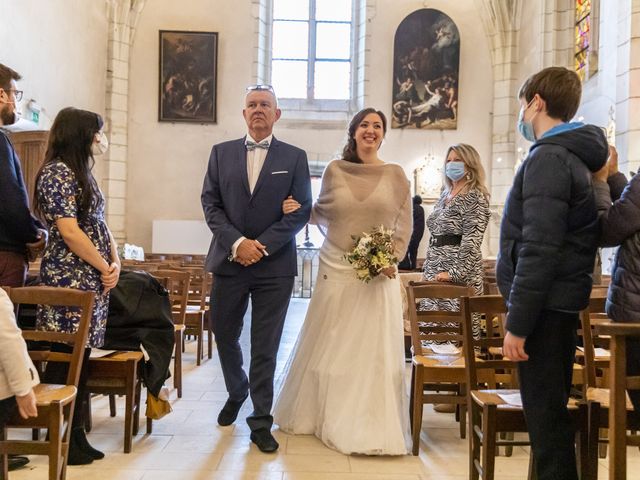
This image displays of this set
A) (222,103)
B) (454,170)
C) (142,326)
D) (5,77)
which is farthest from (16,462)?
(222,103)

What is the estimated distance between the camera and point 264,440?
3.31 m

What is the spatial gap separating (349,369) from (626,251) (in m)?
1.70

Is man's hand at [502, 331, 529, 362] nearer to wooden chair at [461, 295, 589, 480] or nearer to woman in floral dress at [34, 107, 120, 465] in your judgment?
wooden chair at [461, 295, 589, 480]

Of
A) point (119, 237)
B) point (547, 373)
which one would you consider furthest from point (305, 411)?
point (119, 237)

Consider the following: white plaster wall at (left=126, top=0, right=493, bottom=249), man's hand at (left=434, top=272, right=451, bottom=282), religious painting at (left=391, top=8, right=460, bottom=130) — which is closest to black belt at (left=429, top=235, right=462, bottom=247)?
man's hand at (left=434, top=272, right=451, bottom=282)

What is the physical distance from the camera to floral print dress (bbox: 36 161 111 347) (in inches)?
117

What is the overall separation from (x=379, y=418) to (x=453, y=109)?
1230cm

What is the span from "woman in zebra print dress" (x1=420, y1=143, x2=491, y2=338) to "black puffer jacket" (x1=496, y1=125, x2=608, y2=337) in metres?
2.08

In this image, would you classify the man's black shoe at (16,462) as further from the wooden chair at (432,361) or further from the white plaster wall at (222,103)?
the white plaster wall at (222,103)

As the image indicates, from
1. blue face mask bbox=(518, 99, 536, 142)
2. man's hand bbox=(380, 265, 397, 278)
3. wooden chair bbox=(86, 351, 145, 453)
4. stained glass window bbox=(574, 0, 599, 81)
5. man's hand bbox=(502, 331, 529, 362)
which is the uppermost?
stained glass window bbox=(574, 0, 599, 81)

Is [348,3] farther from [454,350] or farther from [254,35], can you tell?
[454,350]

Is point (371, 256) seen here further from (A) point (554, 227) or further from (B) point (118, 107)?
(B) point (118, 107)

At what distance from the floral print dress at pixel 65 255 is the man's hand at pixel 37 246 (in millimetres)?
224

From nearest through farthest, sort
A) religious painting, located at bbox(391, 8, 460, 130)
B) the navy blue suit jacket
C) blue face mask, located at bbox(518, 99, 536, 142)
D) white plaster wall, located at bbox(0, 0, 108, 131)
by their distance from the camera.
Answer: blue face mask, located at bbox(518, 99, 536, 142), the navy blue suit jacket, white plaster wall, located at bbox(0, 0, 108, 131), religious painting, located at bbox(391, 8, 460, 130)
